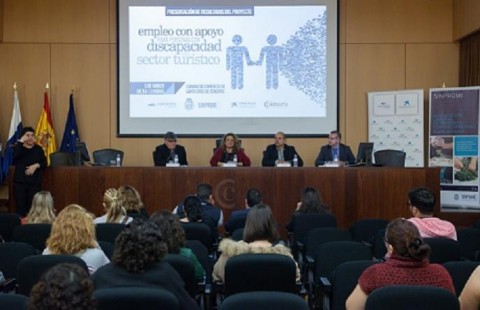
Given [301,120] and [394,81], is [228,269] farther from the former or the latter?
[394,81]

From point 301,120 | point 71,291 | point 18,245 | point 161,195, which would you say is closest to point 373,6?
point 301,120

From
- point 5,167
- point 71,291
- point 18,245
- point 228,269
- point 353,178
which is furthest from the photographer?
point 5,167

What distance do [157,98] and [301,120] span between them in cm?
245

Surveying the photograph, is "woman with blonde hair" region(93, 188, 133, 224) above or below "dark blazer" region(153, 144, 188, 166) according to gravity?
below

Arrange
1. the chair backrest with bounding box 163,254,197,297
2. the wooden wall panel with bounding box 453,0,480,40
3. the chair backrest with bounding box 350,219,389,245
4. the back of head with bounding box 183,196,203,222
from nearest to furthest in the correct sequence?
the chair backrest with bounding box 163,254,197,297 < the back of head with bounding box 183,196,203,222 < the chair backrest with bounding box 350,219,389,245 < the wooden wall panel with bounding box 453,0,480,40

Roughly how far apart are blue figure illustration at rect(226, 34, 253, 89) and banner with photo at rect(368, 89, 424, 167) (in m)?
2.20

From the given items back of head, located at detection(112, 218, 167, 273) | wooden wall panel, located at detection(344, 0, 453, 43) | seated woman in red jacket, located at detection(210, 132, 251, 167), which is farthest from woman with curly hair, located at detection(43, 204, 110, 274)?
wooden wall panel, located at detection(344, 0, 453, 43)

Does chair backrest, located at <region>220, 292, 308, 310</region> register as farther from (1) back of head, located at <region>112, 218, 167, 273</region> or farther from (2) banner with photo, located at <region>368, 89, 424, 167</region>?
(2) banner with photo, located at <region>368, 89, 424, 167</region>

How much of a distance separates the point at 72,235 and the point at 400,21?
29.7 ft

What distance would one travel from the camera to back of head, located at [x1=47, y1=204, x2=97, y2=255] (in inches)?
156

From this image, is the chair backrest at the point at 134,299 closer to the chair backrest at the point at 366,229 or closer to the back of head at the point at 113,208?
the back of head at the point at 113,208

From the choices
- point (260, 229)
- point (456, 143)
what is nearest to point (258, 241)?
point (260, 229)

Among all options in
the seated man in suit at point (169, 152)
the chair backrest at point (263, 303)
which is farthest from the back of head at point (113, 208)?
the seated man in suit at point (169, 152)

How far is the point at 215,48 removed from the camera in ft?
37.7
